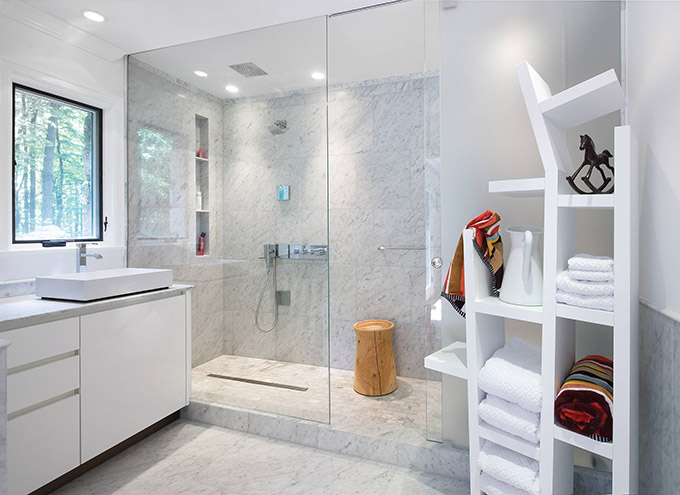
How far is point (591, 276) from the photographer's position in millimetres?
1225

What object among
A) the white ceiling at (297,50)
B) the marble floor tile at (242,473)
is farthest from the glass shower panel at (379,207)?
the marble floor tile at (242,473)

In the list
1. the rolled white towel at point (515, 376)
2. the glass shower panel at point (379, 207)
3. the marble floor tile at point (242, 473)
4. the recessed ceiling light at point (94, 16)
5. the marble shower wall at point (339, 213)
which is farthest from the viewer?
the glass shower panel at point (379, 207)

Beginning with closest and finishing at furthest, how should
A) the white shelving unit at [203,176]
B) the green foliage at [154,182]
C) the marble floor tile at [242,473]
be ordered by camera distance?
the marble floor tile at [242,473]
the white shelving unit at [203,176]
the green foliage at [154,182]

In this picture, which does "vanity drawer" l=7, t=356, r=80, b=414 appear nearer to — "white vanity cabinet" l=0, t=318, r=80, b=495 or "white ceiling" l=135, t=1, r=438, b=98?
"white vanity cabinet" l=0, t=318, r=80, b=495

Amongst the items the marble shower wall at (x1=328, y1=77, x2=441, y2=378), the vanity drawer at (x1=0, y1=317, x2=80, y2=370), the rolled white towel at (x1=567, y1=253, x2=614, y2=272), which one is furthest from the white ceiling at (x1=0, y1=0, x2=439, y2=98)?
the vanity drawer at (x1=0, y1=317, x2=80, y2=370)

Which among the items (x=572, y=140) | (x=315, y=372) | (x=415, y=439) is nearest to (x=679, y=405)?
(x=572, y=140)

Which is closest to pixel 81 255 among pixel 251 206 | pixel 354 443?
pixel 251 206

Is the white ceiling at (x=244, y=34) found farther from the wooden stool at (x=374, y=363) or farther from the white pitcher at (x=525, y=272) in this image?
the wooden stool at (x=374, y=363)

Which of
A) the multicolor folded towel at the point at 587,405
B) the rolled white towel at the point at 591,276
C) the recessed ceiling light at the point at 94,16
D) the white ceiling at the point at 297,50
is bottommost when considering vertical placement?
the multicolor folded towel at the point at 587,405

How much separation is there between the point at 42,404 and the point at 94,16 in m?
2.08

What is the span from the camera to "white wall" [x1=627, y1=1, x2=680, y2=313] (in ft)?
3.82

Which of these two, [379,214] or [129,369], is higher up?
[379,214]

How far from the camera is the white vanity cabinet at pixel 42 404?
5.16 ft

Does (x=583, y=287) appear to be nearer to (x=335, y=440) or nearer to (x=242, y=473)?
(x=335, y=440)
